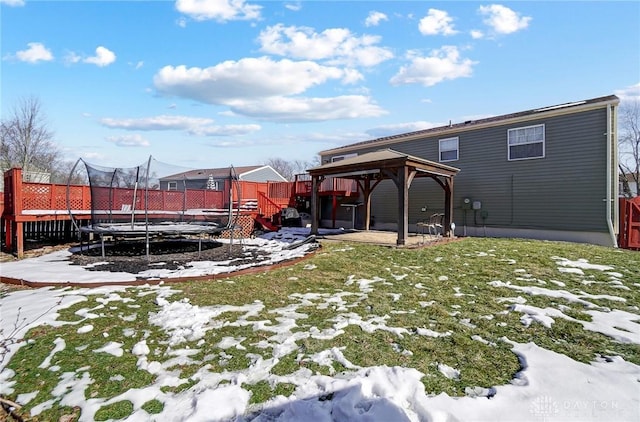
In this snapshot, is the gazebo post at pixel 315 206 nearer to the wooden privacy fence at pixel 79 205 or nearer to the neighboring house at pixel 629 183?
the wooden privacy fence at pixel 79 205

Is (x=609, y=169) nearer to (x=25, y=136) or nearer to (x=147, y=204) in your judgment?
(x=147, y=204)

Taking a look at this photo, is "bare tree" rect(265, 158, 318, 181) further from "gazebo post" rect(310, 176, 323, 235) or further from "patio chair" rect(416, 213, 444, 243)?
"patio chair" rect(416, 213, 444, 243)

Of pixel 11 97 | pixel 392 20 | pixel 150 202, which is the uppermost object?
pixel 11 97

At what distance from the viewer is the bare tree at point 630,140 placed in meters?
31.0

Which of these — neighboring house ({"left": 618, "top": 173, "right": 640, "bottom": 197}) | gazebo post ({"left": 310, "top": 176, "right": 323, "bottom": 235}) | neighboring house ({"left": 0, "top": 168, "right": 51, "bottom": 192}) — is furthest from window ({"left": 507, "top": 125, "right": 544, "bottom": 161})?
neighboring house ({"left": 618, "top": 173, "right": 640, "bottom": 197})

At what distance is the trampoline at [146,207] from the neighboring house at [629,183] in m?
37.0

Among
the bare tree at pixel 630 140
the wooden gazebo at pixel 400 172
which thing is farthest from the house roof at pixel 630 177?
the wooden gazebo at pixel 400 172

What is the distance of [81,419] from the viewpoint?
79.9 inches

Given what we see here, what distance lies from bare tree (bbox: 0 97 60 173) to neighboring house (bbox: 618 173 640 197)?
171ft

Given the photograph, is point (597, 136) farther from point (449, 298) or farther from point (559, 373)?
point (559, 373)

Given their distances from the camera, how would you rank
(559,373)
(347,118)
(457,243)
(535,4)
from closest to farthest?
(559,373), (535,4), (457,243), (347,118)

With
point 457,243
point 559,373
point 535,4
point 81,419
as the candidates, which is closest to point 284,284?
point 81,419

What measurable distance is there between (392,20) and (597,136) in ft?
22.0

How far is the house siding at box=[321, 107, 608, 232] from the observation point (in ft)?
30.6
